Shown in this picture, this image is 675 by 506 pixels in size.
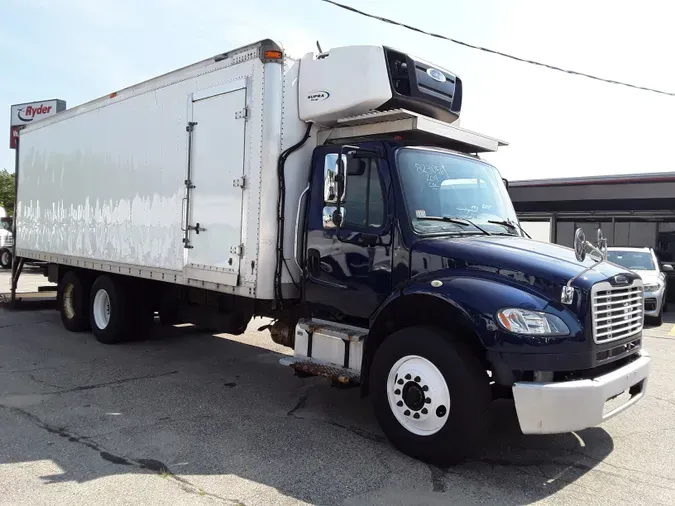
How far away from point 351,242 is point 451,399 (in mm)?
1674

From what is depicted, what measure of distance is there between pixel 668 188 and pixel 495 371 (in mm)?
15505

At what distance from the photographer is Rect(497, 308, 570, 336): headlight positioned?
3936mm

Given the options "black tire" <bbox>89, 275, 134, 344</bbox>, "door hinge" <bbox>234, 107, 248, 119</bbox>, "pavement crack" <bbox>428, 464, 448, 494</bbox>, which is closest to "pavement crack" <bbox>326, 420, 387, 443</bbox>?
"pavement crack" <bbox>428, 464, 448, 494</bbox>

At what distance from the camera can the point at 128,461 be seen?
4.25 meters

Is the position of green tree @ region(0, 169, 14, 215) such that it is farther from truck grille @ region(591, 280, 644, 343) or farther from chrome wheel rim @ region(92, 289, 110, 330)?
truck grille @ region(591, 280, 644, 343)

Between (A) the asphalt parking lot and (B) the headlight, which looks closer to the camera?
(A) the asphalt parking lot

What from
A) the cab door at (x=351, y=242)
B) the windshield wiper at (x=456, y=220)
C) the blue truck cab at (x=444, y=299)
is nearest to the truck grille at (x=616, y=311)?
the blue truck cab at (x=444, y=299)

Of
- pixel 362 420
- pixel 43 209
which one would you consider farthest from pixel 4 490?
pixel 43 209

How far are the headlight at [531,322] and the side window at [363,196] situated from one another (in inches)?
55.8

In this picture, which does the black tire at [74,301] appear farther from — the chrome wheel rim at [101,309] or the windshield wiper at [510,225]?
the windshield wiper at [510,225]

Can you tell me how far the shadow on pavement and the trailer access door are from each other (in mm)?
1340

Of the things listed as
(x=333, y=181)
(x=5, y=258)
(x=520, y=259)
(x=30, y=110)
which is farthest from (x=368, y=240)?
(x=30, y=110)

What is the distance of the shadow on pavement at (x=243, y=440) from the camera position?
395cm

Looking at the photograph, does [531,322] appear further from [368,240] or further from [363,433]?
[363,433]
